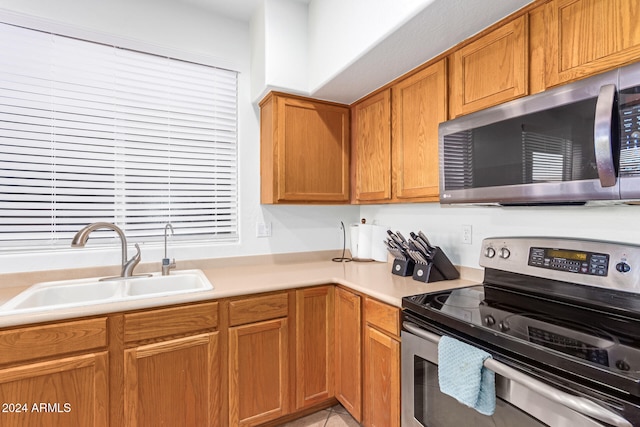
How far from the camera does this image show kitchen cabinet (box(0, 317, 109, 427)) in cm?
121

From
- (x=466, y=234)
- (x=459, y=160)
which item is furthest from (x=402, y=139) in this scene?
(x=466, y=234)

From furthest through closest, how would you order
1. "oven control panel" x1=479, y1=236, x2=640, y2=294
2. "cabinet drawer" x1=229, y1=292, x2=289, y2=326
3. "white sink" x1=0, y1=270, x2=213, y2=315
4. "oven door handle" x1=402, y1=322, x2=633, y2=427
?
"cabinet drawer" x1=229, y1=292, x2=289, y2=326
"white sink" x1=0, y1=270, x2=213, y2=315
"oven control panel" x1=479, y1=236, x2=640, y2=294
"oven door handle" x1=402, y1=322, x2=633, y2=427

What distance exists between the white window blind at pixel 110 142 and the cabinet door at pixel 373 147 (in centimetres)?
91

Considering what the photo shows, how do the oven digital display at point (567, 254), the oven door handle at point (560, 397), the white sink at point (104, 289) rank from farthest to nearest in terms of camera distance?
the white sink at point (104, 289) → the oven digital display at point (567, 254) → the oven door handle at point (560, 397)

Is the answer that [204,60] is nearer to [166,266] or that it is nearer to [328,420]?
[166,266]

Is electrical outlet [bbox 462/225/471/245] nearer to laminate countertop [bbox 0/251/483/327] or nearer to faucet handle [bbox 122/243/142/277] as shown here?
laminate countertop [bbox 0/251/483/327]

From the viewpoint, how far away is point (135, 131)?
1.98 meters

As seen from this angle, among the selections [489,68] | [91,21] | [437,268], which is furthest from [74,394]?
[489,68]

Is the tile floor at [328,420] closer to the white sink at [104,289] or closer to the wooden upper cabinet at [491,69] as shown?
the white sink at [104,289]

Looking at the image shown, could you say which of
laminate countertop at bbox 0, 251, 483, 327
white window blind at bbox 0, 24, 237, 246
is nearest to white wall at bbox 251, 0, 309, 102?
white window blind at bbox 0, 24, 237, 246

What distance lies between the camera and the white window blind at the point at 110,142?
5.60 feet

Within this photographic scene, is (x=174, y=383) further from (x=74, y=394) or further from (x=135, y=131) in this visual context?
(x=135, y=131)

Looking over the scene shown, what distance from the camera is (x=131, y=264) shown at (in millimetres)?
1835

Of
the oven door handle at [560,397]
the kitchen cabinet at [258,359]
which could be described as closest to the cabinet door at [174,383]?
the kitchen cabinet at [258,359]
